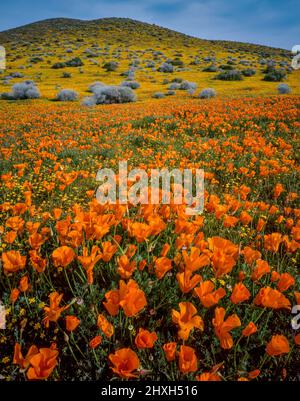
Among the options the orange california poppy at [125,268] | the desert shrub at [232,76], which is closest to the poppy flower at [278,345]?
the orange california poppy at [125,268]

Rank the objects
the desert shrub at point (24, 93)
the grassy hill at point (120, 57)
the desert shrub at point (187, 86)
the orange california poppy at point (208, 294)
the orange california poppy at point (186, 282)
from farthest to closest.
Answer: the grassy hill at point (120, 57)
the desert shrub at point (187, 86)
the desert shrub at point (24, 93)
the orange california poppy at point (186, 282)
the orange california poppy at point (208, 294)

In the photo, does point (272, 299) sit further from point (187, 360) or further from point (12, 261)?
point (12, 261)

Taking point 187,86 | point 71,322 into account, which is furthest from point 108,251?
point 187,86

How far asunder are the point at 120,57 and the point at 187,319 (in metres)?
53.1

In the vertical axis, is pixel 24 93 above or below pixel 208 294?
above

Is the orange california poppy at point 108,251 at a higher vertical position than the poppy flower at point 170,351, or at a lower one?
higher

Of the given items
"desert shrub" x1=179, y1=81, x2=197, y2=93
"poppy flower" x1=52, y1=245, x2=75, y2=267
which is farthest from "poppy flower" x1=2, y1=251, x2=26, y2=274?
"desert shrub" x1=179, y1=81, x2=197, y2=93

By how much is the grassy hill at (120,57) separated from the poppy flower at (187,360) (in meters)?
21.7

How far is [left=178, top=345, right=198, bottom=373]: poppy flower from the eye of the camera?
3.76 feet

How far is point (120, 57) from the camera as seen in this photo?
4716cm

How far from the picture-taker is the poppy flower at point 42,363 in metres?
1.12

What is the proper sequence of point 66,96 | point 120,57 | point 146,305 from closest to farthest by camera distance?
point 146,305, point 66,96, point 120,57

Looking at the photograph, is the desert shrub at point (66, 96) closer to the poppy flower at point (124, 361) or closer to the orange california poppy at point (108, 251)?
the orange california poppy at point (108, 251)
